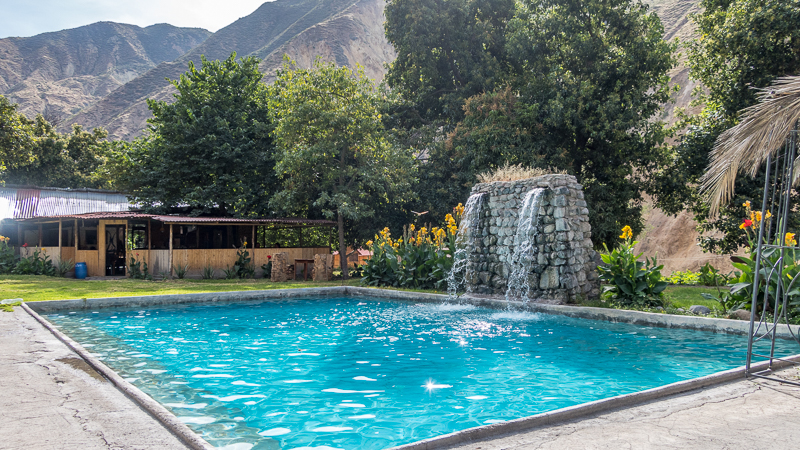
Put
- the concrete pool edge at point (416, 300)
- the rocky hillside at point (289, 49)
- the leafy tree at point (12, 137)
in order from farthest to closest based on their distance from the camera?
the rocky hillside at point (289, 49), the leafy tree at point (12, 137), the concrete pool edge at point (416, 300)

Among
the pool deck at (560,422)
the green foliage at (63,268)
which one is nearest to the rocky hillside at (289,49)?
the green foliage at (63,268)

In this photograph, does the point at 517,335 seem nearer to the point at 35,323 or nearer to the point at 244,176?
the point at 35,323

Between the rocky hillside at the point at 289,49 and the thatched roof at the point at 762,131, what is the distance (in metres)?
58.4

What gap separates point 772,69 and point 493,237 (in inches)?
446

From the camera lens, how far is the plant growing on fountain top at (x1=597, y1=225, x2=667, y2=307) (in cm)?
1005

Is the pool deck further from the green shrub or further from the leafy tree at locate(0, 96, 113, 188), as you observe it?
the leafy tree at locate(0, 96, 113, 188)

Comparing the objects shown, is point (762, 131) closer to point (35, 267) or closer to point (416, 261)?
point (416, 261)

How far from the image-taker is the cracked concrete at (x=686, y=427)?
335 centimetres

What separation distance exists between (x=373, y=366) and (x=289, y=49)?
71.0m

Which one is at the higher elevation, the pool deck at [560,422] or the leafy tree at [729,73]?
the leafy tree at [729,73]

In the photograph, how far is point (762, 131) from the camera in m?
4.96

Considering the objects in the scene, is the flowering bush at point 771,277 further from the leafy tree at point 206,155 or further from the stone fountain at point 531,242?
the leafy tree at point 206,155

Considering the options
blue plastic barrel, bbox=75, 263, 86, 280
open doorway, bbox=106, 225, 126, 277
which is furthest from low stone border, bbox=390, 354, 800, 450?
open doorway, bbox=106, 225, 126, 277

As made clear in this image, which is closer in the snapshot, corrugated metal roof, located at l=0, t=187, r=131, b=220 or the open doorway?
the open doorway
